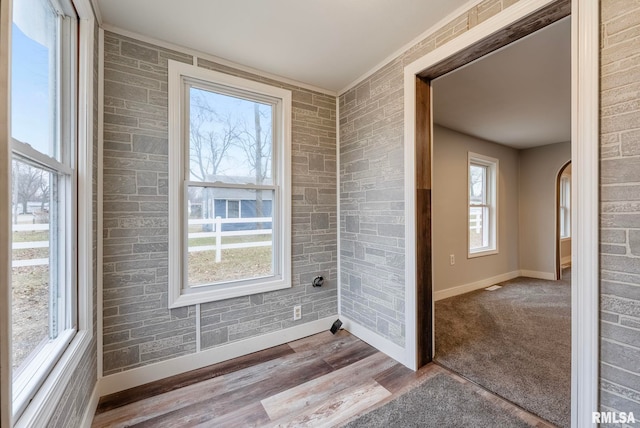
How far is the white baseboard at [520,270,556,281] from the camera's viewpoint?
4.44 metres

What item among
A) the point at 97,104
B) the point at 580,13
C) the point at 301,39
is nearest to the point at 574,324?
the point at 580,13

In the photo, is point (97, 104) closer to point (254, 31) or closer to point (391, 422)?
point (254, 31)

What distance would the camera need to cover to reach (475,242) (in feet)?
13.7

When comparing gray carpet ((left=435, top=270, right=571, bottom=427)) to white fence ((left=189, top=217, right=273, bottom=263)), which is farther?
white fence ((left=189, top=217, right=273, bottom=263))

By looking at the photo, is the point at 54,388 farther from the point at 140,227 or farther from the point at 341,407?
the point at 341,407

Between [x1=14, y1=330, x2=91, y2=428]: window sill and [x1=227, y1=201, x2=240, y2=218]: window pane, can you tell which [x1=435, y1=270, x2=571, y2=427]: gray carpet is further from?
[x1=14, y1=330, x2=91, y2=428]: window sill

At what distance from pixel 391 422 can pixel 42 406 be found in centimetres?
158

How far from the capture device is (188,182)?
79.3 inches

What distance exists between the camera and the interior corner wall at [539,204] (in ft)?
14.5

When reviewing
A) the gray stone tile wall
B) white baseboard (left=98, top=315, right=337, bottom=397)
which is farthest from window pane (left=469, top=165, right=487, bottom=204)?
white baseboard (left=98, top=315, right=337, bottom=397)

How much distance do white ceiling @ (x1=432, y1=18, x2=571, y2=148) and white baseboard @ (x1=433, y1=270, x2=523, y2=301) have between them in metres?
2.21

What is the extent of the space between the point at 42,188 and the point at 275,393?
171 centimetres

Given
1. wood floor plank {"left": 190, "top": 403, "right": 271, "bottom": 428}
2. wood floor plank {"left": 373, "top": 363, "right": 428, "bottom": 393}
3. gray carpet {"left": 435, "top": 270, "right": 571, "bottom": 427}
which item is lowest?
wood floor plank {"left": 190, "top": 403, "right": 271, "bottom": 428}

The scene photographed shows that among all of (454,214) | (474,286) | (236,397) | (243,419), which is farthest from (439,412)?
(474,286)
